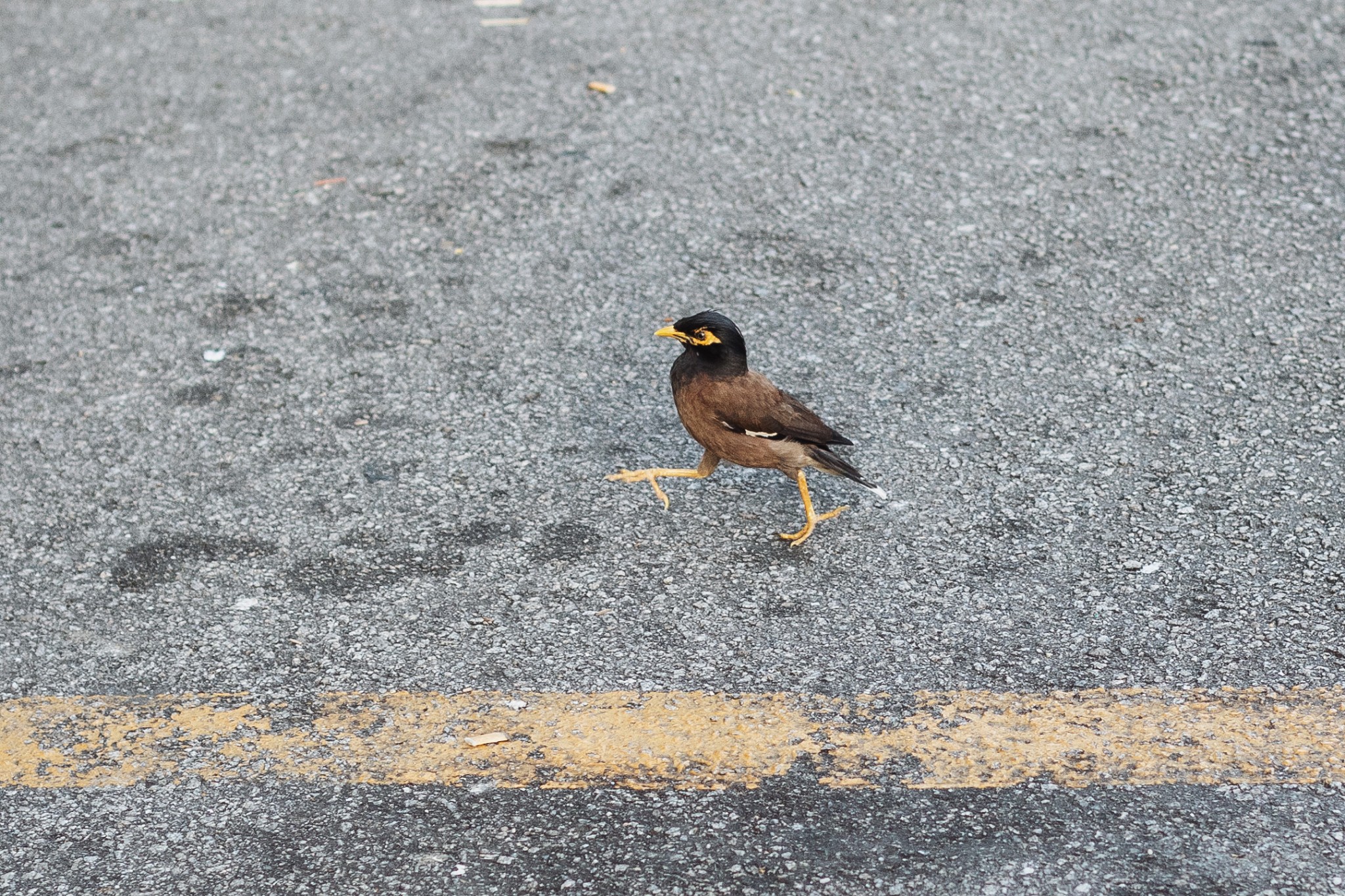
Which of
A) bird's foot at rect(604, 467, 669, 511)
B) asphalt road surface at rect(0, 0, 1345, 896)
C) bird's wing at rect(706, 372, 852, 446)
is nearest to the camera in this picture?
asphalt road surface at rect(0, 0, 1345, 896)

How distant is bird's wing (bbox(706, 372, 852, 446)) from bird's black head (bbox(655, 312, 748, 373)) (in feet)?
0.17

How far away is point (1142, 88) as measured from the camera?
5.87m

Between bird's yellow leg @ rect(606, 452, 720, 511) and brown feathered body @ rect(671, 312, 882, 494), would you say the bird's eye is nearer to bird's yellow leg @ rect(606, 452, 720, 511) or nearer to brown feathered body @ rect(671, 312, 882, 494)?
brown feathered body @ rect(671, 312, 882, 494)

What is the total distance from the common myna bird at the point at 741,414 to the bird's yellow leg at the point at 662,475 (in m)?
0.12

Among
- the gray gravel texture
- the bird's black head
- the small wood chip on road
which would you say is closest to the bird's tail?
the bird's black head

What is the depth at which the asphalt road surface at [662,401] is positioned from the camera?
2760 mm

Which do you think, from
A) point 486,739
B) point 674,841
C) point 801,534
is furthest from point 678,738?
point 801,534

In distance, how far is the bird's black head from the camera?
3641 millimetres

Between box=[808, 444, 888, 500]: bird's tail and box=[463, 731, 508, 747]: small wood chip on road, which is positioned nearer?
box=[463, 731, 508, 747]: small wood chip on road

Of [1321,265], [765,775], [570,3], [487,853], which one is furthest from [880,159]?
[487,853]

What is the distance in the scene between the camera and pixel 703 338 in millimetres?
3664

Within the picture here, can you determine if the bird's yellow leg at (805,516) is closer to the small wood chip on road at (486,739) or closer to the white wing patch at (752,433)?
the white wing patch at (752,433)

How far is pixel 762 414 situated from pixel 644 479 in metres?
0.47

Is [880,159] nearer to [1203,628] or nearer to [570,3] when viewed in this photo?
[570,3]
